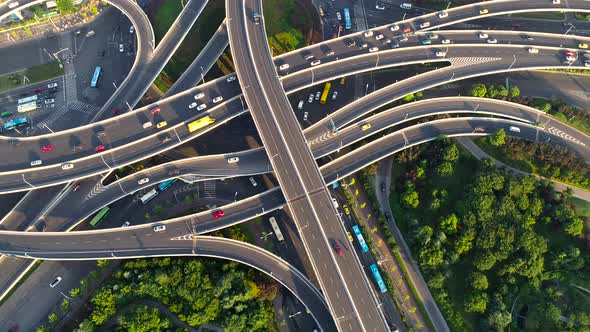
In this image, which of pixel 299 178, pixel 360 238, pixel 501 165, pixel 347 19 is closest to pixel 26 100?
pixel 299 178

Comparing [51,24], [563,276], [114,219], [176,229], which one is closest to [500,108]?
[563,276]

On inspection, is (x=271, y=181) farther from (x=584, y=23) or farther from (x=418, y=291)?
(x=584, y=23)

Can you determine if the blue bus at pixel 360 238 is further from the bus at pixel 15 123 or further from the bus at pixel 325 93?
the bus at pixel 15 123

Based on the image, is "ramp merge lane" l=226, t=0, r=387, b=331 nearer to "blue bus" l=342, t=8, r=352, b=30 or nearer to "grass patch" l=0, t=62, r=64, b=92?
"blue bus" l=342, t=8, r=352, b=30

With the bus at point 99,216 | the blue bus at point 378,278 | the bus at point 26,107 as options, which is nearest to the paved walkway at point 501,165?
the blue bus at point 378,278

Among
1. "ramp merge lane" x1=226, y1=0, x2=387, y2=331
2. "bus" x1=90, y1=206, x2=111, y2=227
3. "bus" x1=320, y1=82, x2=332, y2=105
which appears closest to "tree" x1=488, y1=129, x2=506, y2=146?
"bus" x1=320, y1=82, x2=332, y2=105
